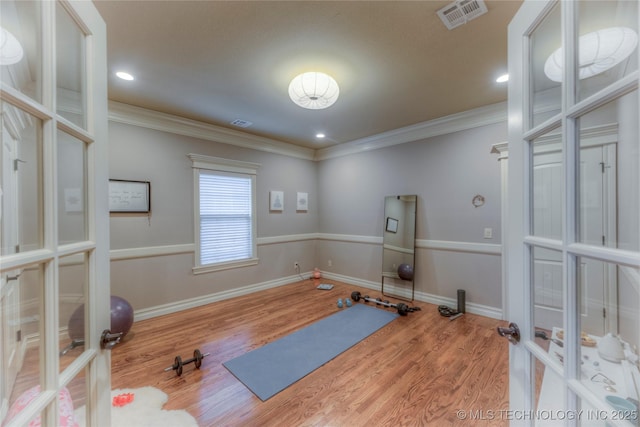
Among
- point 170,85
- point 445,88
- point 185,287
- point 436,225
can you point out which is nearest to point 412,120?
point 445,88

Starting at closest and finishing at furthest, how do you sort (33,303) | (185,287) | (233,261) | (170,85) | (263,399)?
(33,303) < (263,399) < (170,85) < (185,287) < (233,261)

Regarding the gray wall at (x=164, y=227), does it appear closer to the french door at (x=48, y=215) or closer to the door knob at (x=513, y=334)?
the french door at (x=48, y=215)

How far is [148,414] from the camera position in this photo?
1639mm

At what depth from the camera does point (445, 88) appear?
269 centimetres

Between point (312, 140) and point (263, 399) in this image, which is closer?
point (263, 399)

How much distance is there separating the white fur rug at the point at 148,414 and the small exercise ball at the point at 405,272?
10.0 feet

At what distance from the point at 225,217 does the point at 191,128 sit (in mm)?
1382

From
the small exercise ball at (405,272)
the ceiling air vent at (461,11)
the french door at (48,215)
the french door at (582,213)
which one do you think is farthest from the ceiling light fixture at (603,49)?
the small exercise ball at (405,272)

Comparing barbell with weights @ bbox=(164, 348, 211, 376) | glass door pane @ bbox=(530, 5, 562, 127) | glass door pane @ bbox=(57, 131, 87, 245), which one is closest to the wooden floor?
barbell with weights @ bbox=(164, 348, 211, 376)

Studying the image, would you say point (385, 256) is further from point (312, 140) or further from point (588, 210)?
point (588, 210)

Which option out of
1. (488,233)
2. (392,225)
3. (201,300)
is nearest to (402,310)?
(392,225)

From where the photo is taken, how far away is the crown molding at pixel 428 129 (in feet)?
10.3

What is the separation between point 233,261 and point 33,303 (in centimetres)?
342

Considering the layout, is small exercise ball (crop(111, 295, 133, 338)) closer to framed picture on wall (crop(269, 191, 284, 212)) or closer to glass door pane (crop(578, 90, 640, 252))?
framed picture on wall (crop(269, 191, 284, 212))
